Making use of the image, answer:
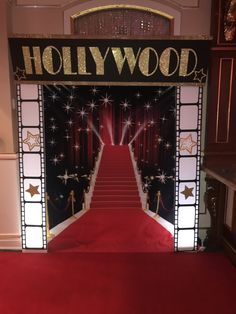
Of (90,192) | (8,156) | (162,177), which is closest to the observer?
(8,156)

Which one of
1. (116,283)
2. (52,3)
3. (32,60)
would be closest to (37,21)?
(52,3)

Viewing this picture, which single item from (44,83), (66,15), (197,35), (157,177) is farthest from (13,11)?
(157,177)

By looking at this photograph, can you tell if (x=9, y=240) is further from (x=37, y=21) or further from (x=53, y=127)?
(x=37, y=21)

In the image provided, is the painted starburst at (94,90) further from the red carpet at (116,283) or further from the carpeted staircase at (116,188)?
the red carpet at (116,283)

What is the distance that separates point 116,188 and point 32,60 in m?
1.72

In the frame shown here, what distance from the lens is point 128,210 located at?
12.6 feet

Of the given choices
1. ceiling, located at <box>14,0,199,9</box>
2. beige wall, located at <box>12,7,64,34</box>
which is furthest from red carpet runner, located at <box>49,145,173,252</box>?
ceiling, located at <box>14,0,199,9</box>

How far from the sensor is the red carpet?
240cm

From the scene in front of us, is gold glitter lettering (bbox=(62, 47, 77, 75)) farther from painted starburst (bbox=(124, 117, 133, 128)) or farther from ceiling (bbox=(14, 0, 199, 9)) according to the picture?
painted starburst (bbox=(124, 117, 133, 128))

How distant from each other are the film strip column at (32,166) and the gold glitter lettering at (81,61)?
0.46m

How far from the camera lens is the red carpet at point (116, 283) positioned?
240cm

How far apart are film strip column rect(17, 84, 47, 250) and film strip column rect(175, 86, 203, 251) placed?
4.61ft

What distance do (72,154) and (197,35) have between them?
1.79m

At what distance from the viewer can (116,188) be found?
12.5 ft
